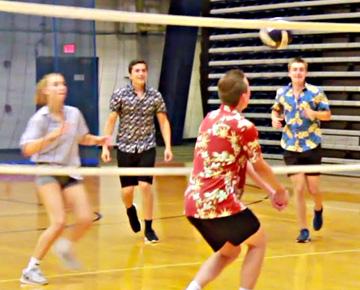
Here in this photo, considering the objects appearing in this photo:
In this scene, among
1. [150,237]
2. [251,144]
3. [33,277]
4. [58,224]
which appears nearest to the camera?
[251,144]

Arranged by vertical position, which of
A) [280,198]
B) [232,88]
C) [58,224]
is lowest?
[58,224]

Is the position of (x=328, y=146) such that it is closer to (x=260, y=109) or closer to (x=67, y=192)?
(x=260, y=109)

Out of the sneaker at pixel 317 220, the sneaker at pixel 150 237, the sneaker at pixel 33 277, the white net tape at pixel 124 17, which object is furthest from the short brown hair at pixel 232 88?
the sneaker at pixel 317 220

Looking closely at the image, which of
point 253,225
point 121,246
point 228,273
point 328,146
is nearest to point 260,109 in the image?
point 328,146

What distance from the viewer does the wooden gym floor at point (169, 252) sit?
23.3 ft

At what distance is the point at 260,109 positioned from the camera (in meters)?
18.3

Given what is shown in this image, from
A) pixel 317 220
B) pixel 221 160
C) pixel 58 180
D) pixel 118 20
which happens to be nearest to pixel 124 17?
pixel 118 20

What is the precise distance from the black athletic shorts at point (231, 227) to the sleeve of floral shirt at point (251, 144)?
357 millimetres

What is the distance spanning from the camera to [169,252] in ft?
27.7

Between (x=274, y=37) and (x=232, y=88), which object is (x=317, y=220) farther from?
(x=232, y=88)

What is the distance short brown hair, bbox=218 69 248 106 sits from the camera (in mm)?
5496

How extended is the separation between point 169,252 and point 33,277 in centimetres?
178

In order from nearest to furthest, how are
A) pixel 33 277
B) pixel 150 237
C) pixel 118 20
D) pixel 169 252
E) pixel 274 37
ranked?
pixel 118 20 < pixel 274 37 < pixel 33 277 < pixel 169 252 < pixel 150 237

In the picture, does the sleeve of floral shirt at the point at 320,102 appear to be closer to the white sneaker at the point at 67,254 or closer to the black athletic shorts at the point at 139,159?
the black athletic shorts at the point at 139,159
